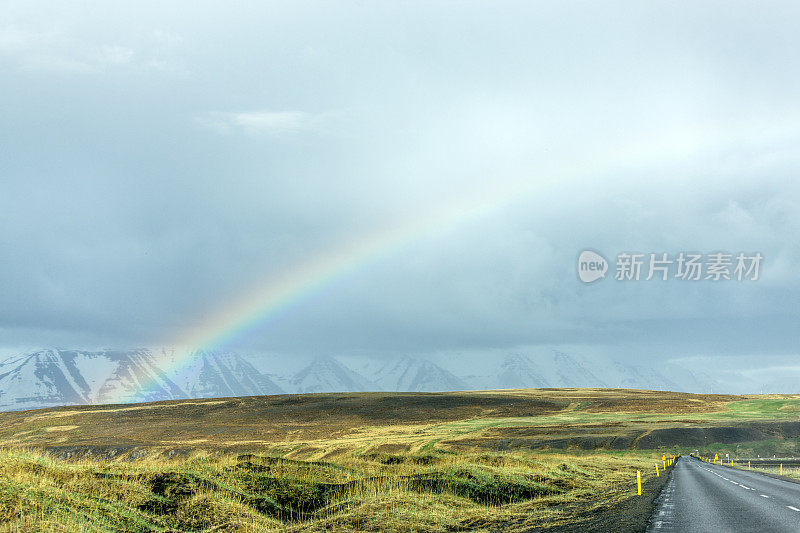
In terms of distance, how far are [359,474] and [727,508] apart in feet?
59.6

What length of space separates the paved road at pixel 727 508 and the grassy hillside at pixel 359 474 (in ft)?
3.98

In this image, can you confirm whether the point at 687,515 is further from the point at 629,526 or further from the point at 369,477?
the point at 369,477

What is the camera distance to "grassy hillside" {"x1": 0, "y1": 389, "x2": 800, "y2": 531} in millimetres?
22031

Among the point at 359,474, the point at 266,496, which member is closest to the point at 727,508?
the point at 359,474

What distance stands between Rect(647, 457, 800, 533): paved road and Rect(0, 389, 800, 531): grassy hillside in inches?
47.8

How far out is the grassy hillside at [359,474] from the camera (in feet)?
72.3

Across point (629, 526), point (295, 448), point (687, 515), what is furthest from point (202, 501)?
point (295, 448)

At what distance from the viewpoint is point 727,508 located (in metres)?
26.2

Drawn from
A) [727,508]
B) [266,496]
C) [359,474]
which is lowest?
[359,474]

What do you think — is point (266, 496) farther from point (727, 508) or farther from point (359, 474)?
point (727, 508)

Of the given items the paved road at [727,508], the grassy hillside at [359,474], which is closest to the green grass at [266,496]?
the grassy hillside at [359,474]

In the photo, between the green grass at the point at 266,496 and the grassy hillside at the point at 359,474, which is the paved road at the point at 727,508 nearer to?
the grassy hillside at the point at 359,474

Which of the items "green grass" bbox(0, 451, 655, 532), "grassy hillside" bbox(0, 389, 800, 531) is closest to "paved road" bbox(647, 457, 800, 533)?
"grassy hillside" bbox(0, 389, 800, 531)

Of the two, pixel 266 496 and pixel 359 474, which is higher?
pixel 266 496
